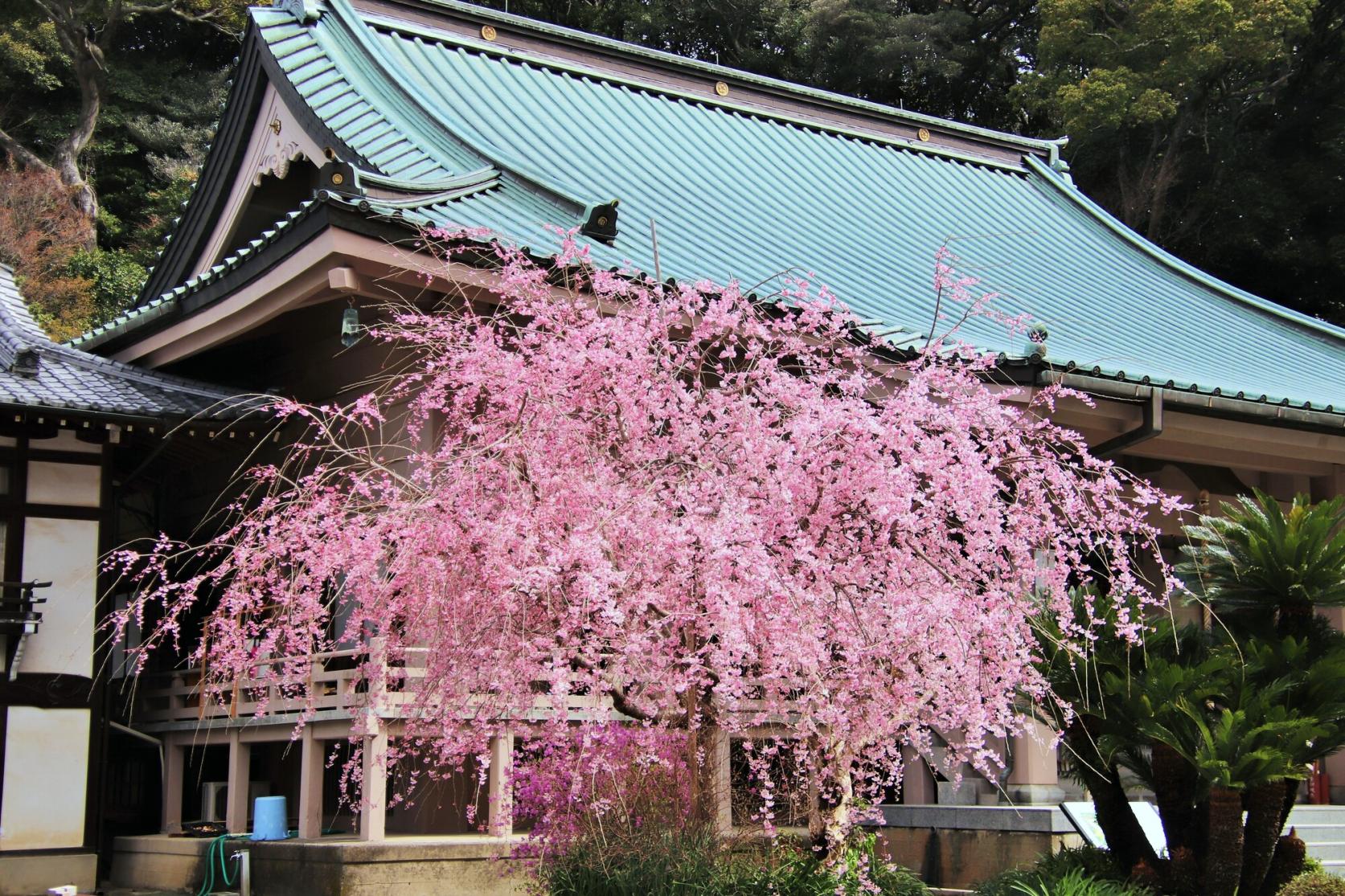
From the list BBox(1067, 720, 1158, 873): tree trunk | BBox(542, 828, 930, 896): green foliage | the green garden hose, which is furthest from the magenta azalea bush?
the green garden hose

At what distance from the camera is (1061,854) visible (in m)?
8.13

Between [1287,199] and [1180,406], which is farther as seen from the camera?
[1287,199]

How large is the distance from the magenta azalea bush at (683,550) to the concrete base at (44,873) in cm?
383

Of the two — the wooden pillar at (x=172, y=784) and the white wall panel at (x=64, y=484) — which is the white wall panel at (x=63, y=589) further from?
the wooden pillar at (x=172, y=784)

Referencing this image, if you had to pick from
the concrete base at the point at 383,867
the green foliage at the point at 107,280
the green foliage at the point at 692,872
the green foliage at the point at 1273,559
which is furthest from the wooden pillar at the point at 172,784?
the green foliage at the point at 107,280

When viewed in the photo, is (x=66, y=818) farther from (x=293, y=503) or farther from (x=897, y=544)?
(x=897, y=544)

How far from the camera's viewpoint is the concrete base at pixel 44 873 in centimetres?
984

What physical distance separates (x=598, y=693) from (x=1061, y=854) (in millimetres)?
3762

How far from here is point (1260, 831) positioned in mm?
7367

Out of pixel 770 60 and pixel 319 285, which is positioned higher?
pixel 770 60

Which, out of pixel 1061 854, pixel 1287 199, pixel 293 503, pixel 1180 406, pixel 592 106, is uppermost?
pixel 1287 199

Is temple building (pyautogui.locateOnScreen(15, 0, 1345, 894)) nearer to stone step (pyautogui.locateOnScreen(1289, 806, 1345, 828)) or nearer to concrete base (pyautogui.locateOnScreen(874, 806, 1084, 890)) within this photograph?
concrete base (pyautogui.locateOnScreen(874, 806, 1084, 890))

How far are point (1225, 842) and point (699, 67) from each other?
11.5 m

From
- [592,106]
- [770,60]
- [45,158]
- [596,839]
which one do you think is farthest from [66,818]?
Result: [770,60]
